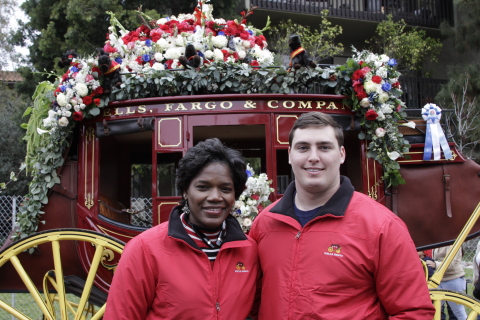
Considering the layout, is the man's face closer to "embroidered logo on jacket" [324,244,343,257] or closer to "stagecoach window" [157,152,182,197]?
"embroidered logo on jacket" [324,244,343,257]

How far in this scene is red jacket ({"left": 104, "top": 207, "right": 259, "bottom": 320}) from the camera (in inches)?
75.2

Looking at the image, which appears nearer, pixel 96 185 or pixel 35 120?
pixel 96 185

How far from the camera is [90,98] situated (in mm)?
4105

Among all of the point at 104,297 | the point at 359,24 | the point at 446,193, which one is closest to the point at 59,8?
the point at 359,24

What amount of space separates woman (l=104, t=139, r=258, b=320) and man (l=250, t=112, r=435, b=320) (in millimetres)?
126

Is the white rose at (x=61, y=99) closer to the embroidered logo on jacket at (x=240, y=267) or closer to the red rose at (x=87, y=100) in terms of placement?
the red rose at (x=87, y=100)

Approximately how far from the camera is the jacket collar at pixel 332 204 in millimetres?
2000

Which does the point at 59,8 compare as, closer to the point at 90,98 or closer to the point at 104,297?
the point at 90,98

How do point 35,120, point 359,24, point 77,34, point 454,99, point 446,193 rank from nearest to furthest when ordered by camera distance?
point 446,193, point 35,120, point 77,34, point 454,99, point 359,24

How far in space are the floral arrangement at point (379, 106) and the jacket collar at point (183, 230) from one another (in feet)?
6.94

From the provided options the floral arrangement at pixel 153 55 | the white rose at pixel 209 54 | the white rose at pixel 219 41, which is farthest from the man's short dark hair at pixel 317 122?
the white rose at pixel 219 41

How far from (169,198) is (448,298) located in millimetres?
2166

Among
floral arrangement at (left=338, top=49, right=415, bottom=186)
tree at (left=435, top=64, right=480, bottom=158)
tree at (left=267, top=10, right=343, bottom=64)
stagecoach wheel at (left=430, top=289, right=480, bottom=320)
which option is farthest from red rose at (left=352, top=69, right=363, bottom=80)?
tree at (left=435, top=64, right=480, bottom=158)

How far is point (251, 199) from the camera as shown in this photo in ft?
12.3
